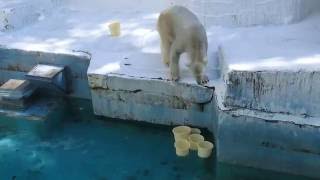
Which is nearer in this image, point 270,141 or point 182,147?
point 270,141

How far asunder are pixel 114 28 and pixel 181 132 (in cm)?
246

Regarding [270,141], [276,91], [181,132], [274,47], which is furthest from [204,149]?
[274,47]

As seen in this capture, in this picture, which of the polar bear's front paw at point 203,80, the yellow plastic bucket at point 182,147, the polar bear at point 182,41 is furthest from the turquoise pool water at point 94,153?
the polar bear at point 182,41

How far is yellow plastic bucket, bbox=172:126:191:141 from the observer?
5566 millimetres

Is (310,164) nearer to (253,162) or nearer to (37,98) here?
(253,162)

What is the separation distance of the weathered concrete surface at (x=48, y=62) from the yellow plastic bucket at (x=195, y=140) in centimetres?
206

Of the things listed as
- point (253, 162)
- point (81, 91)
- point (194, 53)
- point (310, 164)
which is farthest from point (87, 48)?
point (310, 164)

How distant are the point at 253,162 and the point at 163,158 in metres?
1.14

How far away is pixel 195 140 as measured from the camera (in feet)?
18.4

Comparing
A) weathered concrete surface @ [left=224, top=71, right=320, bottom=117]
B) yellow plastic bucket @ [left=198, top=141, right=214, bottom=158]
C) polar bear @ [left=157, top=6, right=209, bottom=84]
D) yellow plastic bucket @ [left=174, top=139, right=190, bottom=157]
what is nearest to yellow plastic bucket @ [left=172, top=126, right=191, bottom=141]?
yellow plastic bucket @ [left=174, top=139, right=190, bottom=157]

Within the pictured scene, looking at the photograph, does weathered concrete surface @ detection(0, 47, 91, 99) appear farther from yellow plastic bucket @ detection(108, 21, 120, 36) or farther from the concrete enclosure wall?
the concrete enclosure wall

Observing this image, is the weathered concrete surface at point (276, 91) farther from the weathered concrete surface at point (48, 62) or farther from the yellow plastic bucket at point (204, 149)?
the weathered concrete surface at point (48, 62)

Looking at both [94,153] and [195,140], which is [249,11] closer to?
[195,140]

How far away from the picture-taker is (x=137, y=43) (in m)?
7.04
